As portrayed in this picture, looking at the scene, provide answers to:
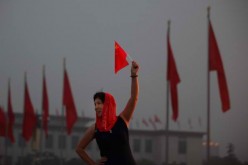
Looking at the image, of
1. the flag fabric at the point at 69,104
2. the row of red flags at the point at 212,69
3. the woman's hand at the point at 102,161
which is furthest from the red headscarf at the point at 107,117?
the flag fabric at the point at 69,104

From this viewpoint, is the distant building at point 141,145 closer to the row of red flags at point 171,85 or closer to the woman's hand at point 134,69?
the row of red flags at point 171,85

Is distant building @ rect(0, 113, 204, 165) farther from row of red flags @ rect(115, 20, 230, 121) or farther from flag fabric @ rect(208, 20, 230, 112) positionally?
flag fabric @ rect(208, 20, 230, 112)

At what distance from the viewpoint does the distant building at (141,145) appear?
56688mm

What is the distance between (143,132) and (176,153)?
547cm

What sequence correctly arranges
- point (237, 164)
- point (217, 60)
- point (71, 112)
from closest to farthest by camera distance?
point (217, 60) < point (71, 112) < point (237, 164)

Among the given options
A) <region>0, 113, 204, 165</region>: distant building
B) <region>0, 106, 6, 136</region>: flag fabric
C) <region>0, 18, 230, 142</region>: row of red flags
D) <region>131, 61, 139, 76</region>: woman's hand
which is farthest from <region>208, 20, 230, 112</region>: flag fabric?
<region>0, 113, 204, 165</region>: distant building

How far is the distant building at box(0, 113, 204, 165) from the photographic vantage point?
56688 mm

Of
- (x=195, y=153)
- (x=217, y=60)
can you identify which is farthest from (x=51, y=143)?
(x=217, y=60)

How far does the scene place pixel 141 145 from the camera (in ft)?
195

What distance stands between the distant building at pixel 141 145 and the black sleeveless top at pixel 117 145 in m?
53.1

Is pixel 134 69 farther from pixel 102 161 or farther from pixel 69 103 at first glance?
pixel 69 103

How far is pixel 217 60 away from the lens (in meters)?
18.1

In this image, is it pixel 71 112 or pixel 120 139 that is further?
pixel 71 112

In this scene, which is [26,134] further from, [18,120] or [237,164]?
[18,120]
